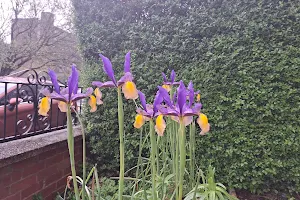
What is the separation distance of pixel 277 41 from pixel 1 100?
139 inches

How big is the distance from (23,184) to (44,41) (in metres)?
9.88

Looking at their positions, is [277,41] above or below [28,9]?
below

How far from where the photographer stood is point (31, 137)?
2305mm

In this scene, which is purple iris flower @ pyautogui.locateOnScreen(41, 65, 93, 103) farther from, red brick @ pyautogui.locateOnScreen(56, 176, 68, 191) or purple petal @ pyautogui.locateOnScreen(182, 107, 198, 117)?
red brick @ pyautogui.locateOnScreen(56, 176, 68, 191)

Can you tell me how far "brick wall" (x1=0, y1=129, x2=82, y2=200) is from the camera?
1.89 metres

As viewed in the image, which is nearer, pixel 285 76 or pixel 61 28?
pixel 285 76

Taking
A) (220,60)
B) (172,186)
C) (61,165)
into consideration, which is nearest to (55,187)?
(61,165)

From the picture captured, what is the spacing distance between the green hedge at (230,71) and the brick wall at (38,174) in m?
0.64

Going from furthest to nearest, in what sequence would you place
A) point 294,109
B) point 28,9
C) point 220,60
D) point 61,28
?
1. point 61,28
2. point 28,9
3. point 220,60
4. point 294,109

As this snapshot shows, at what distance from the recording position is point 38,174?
2.23 m

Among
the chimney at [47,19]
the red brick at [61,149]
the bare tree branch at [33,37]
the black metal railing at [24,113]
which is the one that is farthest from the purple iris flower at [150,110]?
the chimney at [47,19]

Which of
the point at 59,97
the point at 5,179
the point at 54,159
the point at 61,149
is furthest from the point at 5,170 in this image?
the point at 59,97

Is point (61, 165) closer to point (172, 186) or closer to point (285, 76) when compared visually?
point (172, 186)

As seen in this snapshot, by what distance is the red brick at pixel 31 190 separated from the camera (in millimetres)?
2058
